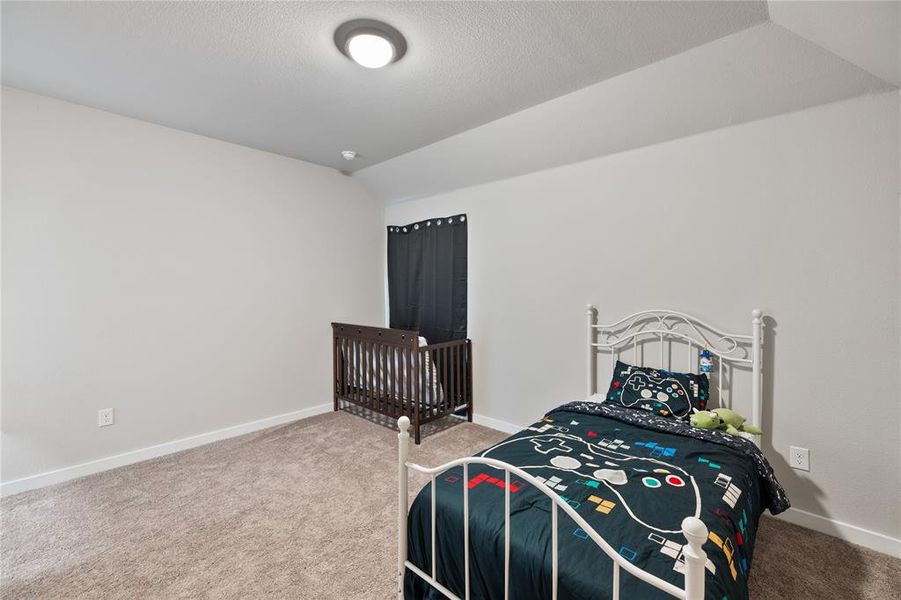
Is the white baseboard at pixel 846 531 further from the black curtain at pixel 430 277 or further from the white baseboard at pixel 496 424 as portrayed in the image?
the black curtain at pixel 430 277

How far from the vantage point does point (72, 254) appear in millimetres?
2541

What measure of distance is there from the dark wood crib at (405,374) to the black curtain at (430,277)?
0.37 meters

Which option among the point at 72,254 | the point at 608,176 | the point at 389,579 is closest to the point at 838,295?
the point at 608,176

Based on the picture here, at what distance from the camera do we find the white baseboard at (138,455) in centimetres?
239

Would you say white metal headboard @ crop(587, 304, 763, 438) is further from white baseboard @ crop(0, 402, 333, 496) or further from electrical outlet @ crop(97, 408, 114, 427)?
electrical outlet @ crop(97, 408, 114, 427)

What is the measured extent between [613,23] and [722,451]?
1926 millimetres

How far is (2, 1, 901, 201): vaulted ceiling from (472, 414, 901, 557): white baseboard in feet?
6.91

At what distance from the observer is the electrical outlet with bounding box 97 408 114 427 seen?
8.71 feet

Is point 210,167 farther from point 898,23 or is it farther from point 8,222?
point 898,23

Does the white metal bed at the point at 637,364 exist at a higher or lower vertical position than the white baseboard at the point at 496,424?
higher

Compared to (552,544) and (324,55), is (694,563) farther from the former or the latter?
(324,55)

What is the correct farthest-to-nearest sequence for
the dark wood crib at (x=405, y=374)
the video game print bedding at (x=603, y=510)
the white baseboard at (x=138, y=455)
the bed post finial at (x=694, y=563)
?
the dark wood crib at (x=405, y=374), the white baseboard at (x=138, y=455), the video game print bedding at (x=603, y=510), the bed post finial at (x=694, y=563)

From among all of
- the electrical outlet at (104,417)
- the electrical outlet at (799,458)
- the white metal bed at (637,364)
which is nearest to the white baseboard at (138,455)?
the electrical outlet at (104,417)

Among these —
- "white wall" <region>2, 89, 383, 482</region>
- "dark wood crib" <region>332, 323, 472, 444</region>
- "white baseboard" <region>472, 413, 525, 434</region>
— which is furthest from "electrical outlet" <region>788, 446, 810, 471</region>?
"white wall" <region>2, 89, 383, 482</region>
